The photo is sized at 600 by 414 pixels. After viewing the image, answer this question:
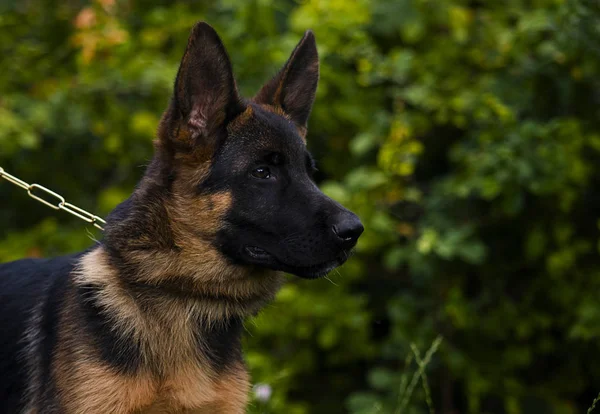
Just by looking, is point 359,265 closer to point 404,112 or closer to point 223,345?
point 404,112

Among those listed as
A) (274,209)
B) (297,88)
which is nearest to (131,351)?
(274,209)

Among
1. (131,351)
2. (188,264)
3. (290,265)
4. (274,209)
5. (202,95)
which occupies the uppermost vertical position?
(202,95)

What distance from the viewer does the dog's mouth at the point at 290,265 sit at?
3383 mm

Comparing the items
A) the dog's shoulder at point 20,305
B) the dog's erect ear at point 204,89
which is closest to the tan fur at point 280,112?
the dog's erect ear at point 204,89

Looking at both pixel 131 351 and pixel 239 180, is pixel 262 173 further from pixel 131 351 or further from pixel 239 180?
pixel 131 351

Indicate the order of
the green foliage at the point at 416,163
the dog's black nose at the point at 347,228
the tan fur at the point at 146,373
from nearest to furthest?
the tan fur at the point at 146,373 < the dog's black nose at the point at 347,228 < the green foliage at the point at 416,163

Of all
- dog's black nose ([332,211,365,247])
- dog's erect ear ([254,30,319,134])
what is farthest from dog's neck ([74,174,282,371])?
dog's erect ear ([254,30,319,134])

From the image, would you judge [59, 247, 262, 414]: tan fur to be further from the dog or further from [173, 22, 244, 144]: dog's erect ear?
[173, 22, 244, 144]: dog's erect ear

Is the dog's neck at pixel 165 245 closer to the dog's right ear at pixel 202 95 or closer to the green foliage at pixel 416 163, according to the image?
the dog's right ear at pixel 202 95

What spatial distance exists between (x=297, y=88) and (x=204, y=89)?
69 centimetres

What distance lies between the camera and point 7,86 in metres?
6.42

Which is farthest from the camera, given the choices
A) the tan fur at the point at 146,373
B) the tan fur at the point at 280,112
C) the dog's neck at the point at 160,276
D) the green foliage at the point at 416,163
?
the green foliage at the point at 416,163

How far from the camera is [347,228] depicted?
329cm

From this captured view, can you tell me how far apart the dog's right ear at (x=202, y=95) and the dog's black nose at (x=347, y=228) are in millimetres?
681
